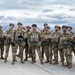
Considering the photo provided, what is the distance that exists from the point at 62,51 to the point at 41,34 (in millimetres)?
1173

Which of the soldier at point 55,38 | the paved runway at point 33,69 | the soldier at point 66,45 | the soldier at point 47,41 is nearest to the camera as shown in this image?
the paved runway at point 33,69

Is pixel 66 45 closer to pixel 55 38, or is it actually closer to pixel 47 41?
pixel 55 38

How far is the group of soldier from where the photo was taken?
12.0 meters

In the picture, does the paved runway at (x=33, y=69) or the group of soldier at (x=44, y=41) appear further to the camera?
the group of soldier at (x=44, y=41)

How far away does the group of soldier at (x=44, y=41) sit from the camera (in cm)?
1199

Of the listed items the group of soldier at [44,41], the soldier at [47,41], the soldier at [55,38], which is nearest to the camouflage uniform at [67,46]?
the group of soldier at [44,41]

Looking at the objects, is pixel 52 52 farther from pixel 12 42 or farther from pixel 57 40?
pixel 12 42

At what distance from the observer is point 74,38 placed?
11.7 meters

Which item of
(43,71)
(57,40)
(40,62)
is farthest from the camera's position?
(40,62)

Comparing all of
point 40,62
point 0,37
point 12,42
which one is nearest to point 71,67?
point 40,62

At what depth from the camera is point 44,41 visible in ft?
42.8

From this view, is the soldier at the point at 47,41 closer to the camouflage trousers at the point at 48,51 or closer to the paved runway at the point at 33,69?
the camouflage trousers at the point at 48,51

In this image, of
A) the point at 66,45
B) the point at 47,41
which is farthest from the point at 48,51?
the point at 66,45

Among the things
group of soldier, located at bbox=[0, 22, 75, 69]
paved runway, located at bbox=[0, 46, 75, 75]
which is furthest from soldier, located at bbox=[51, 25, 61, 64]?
paved runway, located at bbox=[0, 46, 75, 75]
